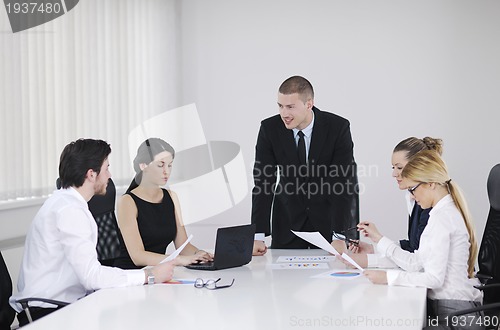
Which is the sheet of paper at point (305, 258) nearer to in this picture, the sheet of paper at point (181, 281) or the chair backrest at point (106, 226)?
the sheet of paper at point (181, 281)

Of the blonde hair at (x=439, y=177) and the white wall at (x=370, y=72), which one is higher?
the white wall at (x=370, y=72)

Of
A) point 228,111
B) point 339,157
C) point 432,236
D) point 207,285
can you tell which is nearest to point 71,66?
point 228,111

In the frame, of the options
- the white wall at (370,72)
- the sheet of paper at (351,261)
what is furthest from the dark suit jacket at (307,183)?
the white wall at (370,72)

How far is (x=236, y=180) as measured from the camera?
690 cm

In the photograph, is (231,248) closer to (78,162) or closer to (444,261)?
(78,162)

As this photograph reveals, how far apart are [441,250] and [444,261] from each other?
0.15 feet

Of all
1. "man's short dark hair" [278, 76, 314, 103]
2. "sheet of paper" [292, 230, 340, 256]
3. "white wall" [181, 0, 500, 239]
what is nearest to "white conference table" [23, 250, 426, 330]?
"sheet of paper" [292, 230, 340, 256]

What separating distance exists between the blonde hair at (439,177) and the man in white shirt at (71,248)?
117 cm

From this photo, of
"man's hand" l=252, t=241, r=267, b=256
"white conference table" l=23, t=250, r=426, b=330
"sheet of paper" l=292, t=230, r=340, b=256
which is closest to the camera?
"white conference table" l=23, t=250, r=426, b=330

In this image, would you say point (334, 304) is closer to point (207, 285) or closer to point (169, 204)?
point (207, 285)

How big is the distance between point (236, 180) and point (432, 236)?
13.0 ft

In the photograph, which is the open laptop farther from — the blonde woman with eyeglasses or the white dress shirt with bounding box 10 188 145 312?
the blonde woman with eyeglasses

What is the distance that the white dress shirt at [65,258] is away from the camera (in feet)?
10.1

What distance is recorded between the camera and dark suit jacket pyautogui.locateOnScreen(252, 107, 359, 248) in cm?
429
